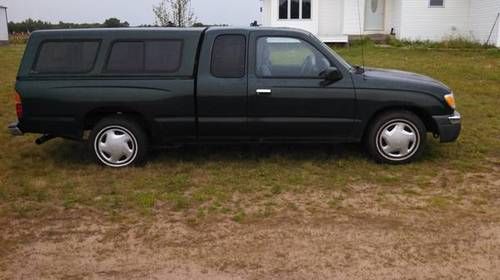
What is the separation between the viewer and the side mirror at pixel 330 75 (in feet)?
21.7

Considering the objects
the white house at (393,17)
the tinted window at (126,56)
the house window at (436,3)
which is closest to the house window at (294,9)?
the white house at (393,17)

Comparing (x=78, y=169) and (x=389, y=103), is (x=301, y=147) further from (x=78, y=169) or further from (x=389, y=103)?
(x=78, y=169)

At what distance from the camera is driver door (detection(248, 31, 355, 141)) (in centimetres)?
664

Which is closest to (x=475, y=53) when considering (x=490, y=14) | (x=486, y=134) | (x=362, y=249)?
(x=490, y=14)

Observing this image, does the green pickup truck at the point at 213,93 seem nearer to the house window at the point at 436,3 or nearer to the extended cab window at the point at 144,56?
the extended cab window at the point at 144,56

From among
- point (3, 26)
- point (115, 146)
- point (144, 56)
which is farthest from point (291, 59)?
point (3, 26)

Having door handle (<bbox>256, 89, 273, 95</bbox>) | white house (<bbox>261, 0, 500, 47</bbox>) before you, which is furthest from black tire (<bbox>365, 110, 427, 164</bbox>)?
white house (<bbox>261, 0, 500, 47</bbox>)

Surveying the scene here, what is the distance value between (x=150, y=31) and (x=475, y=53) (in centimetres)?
1727

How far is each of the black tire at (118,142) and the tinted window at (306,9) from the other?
75.5 ft

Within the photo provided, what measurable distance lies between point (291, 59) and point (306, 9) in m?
22.8

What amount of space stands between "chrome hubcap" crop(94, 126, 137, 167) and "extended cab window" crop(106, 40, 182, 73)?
71cm

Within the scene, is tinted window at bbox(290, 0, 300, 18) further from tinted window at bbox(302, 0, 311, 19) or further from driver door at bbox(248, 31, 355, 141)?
driver door at bbox(248, 31, 355, 141)

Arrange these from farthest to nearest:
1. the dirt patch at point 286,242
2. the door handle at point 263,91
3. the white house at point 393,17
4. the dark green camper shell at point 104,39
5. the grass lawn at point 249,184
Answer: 1. the white house at point 393,17
2. the dark green camper shell at point 104,39
3. the door handle at point 263,91
4. the grass lawn at point 249,184
5. the dirt patch at point 286,242

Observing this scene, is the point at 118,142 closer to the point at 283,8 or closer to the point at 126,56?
the point at 126,56
